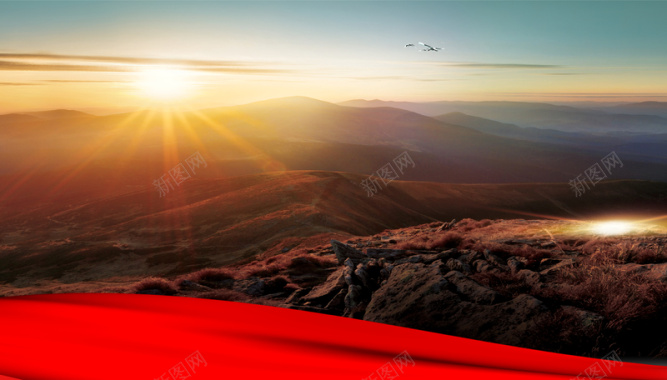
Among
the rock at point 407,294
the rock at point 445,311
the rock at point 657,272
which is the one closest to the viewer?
the rock at point 445,311

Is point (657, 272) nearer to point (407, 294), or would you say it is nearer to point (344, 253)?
point (407, 294)

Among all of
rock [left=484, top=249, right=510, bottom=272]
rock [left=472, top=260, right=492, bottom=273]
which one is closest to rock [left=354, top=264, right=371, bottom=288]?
rock [left=472, top=260, right=492, bottom=273]

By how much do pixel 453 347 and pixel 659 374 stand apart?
304 centimetres

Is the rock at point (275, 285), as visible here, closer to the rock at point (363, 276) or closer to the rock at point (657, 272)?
the rock at point (363, 276)

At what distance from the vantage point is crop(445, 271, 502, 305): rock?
353 inches

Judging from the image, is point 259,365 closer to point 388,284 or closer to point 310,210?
point 388,284

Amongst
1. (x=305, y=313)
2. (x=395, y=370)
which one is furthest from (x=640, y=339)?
(x=305, y=313)

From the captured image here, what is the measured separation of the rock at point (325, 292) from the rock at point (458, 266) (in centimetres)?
321

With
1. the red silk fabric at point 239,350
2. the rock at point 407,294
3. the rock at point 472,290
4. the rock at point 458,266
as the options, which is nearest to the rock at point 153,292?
the red silk fabric at point 239,350

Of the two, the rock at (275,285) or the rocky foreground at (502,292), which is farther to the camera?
the rock at (275,285)

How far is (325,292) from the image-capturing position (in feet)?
39.1

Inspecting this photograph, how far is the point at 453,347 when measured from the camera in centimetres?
746

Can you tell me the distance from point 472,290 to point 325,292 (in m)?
4.36

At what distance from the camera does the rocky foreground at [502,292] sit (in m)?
7.50
